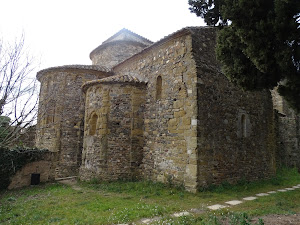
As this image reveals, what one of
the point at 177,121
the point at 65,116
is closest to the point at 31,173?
the point at 65,116

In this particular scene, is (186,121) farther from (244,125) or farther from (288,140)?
(288,140)

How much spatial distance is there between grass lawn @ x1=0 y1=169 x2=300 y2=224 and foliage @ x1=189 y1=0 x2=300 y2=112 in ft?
9.69

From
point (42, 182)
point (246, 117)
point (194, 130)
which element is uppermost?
point (246, 117)

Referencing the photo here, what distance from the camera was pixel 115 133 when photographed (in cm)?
950

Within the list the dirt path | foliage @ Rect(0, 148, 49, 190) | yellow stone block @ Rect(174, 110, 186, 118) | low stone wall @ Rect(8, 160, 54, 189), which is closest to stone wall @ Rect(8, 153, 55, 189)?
low stone wall @ Rect(8, 160, 54, 189)

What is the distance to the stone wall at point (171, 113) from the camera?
789cm

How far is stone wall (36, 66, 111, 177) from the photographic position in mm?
12258

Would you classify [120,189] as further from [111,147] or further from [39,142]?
[39,142]

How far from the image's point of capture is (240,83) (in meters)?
6.18

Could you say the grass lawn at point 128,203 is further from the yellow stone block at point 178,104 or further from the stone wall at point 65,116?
the stone wall at point 65,116

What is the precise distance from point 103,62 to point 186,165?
35.3ft

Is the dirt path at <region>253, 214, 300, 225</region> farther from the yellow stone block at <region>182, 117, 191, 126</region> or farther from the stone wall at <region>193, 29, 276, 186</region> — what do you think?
the yellow stone block at <region>182, 117, 191, 126</region>

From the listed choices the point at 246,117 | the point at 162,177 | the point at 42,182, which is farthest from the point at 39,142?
the point at 246,117

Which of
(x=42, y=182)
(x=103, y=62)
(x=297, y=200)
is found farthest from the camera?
(x=103, y=62)
